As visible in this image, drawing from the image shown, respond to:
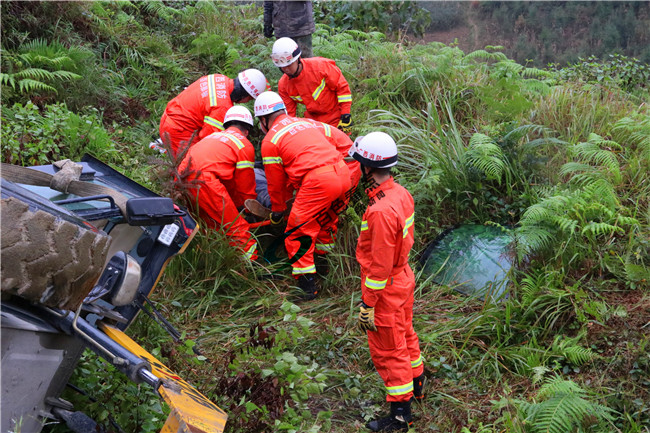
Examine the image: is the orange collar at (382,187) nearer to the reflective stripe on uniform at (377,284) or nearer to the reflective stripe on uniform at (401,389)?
the reflective stripe on uniform at (377,284)

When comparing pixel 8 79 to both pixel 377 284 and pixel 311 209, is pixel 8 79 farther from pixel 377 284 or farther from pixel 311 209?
pixel 377 284

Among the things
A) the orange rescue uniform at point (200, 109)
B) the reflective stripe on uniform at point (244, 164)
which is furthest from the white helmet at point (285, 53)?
the reflective stripe on uniform at point (244, 164)

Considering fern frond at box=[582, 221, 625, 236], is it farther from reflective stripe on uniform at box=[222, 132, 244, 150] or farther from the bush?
the bush

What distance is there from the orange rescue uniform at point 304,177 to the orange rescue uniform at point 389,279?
52.6 inches

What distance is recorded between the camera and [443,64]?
780 cm

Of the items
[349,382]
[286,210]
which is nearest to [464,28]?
[286,210]

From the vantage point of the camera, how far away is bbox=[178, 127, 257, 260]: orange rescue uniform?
5.40 metres

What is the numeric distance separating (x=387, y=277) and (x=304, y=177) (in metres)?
1.84

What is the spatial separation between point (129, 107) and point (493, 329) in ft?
19.7

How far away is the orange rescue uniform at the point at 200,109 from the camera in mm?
6570

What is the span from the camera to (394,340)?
13.2 feet

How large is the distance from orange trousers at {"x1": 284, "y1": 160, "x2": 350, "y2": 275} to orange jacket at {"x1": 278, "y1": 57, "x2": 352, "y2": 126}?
1618mm

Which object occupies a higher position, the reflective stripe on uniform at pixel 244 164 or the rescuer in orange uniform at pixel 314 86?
the rescuer in orange uniform at pixel 314 86

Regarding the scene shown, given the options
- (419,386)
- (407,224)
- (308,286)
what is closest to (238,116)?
(308,286)
